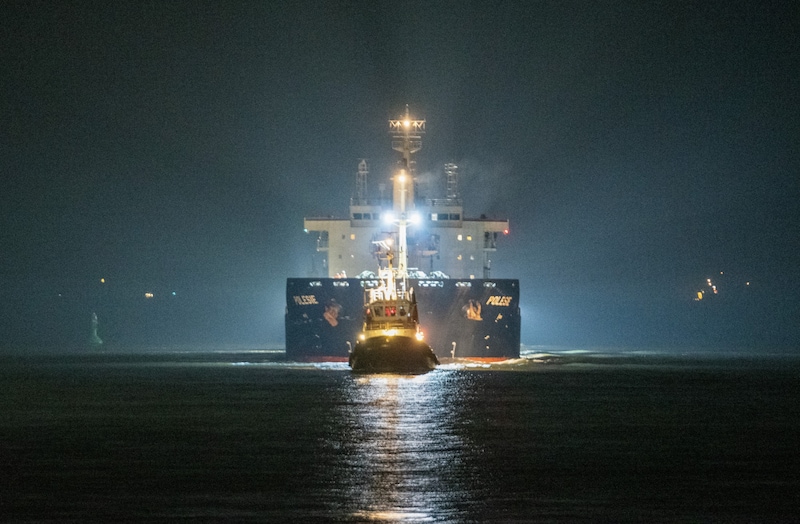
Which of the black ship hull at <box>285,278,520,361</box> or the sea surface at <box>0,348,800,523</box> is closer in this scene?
the sea surface at <box>0,348,800,523</box>

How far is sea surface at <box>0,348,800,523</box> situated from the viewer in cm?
1570

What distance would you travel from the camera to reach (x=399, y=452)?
2194 centimetres

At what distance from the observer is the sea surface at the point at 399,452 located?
618 inches

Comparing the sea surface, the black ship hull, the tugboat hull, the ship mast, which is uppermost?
the ship mast

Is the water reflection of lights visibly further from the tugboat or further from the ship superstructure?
the ship superstructure

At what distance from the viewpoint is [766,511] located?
50.7 ft

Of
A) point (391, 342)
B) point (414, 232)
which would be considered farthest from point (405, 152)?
point (391, 342)

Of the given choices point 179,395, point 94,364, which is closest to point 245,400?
point 179,395

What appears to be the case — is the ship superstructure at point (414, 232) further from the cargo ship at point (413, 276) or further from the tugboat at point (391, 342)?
the tugboat at point (391, 342)

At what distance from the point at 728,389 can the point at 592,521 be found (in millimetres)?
28902

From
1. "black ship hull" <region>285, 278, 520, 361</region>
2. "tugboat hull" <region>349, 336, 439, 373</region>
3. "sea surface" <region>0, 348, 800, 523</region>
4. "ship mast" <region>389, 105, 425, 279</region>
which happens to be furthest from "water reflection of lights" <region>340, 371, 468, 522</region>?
"ship mast" <region>389, 105, 425, 279</region>

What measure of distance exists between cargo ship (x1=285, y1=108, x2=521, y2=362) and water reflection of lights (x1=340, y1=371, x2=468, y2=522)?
20.4m

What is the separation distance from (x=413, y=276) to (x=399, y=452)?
39674 millimetres

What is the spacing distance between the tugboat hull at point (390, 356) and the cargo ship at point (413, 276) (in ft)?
18.5
